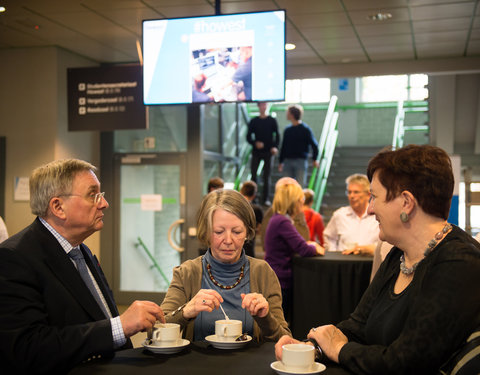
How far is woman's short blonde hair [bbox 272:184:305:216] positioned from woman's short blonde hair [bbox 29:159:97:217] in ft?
10.5

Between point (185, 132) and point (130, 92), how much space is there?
2.23m

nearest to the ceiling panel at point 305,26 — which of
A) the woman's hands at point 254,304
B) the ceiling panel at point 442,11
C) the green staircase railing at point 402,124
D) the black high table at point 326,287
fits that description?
the ceiling panel at point 442,11

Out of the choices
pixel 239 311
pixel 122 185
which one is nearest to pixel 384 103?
pixel 122 185

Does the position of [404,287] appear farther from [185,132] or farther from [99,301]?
[185,132]

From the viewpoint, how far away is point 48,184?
2.37 meters

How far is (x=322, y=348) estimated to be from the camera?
209cm

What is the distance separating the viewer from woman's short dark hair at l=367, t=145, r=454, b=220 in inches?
76.1

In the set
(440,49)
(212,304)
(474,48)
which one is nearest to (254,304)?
(212,304)

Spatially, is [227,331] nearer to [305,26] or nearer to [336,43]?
[305,26]

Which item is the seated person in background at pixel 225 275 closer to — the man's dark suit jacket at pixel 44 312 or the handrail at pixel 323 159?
the man's dark suit jacket at pixel 44 312

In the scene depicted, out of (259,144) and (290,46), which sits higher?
(290,46)

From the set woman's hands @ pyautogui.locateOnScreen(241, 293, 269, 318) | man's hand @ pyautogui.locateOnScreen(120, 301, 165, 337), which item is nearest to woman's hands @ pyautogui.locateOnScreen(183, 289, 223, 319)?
woman's hands @ pyautogui.locateOnScreen(241, 293, 269, 318)

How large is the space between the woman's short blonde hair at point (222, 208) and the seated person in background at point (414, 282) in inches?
28.8

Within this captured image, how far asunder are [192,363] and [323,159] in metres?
9.06
